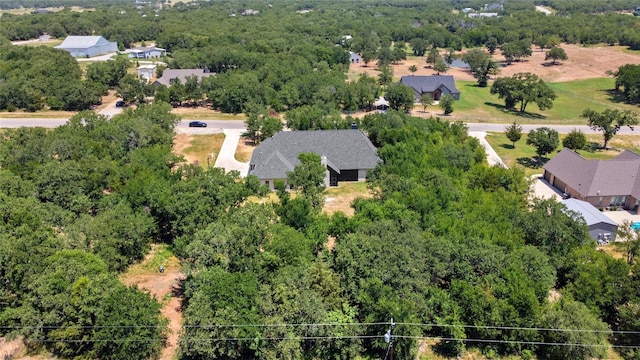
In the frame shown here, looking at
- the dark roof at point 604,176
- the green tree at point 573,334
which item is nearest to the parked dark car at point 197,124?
the dark roof at point 604,176

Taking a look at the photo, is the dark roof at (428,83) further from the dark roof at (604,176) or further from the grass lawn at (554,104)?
the dark roof at (604,176)

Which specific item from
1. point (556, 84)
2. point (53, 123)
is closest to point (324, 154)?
point (53, 123)

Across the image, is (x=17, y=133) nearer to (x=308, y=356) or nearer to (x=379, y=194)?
(x=379, y=194)

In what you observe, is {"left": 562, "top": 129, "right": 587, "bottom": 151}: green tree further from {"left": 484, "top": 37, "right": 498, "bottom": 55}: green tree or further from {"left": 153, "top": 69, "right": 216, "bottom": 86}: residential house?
{"left": 484, "top": 37, "right": 498, "bottom": 55}: green tree

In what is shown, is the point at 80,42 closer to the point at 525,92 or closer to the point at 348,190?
the point at 348,190

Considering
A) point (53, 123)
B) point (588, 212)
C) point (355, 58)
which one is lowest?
point (53, 123)

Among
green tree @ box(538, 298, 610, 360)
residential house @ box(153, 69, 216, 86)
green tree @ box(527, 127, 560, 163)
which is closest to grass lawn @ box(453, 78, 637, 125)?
green tree @ box(527, 127, 560, 163)

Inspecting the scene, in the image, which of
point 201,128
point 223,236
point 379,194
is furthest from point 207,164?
point 223,236
